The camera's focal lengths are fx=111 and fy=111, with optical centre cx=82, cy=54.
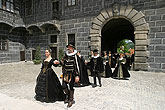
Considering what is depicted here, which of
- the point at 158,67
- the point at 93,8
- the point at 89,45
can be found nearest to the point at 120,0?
the point at 93,8

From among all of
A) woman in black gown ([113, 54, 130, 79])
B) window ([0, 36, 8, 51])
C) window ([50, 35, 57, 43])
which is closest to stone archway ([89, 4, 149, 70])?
woman in black gown ([113, 54, 130, 79])

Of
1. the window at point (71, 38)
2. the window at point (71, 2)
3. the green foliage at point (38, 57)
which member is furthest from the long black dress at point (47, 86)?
the green foliage at point (38, 57)

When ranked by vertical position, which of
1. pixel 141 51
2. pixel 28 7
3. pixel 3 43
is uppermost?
Result: pixel 28 7

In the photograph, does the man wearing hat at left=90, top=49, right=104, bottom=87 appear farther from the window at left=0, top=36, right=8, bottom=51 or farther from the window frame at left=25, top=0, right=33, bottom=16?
the window frame at left=25, top=0, right=33, bottom=16

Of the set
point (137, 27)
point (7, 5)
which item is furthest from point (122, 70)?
point (7, 5)

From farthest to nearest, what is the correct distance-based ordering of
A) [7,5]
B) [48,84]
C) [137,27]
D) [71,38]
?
[7,5]
[71,38]
[137,27]
[48,84]

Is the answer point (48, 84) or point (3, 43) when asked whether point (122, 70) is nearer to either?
point (48, 84)

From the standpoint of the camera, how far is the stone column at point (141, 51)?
8625 millimetres

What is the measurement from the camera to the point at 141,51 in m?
8.79

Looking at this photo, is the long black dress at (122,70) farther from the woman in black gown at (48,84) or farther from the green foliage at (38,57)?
the green foliage at (38,57)

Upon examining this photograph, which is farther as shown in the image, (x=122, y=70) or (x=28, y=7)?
(x=28, y=7)

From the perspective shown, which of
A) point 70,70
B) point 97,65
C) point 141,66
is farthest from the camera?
point 141,66

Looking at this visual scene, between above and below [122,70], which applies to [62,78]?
above

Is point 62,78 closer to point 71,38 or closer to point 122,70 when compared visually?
point 122,70
